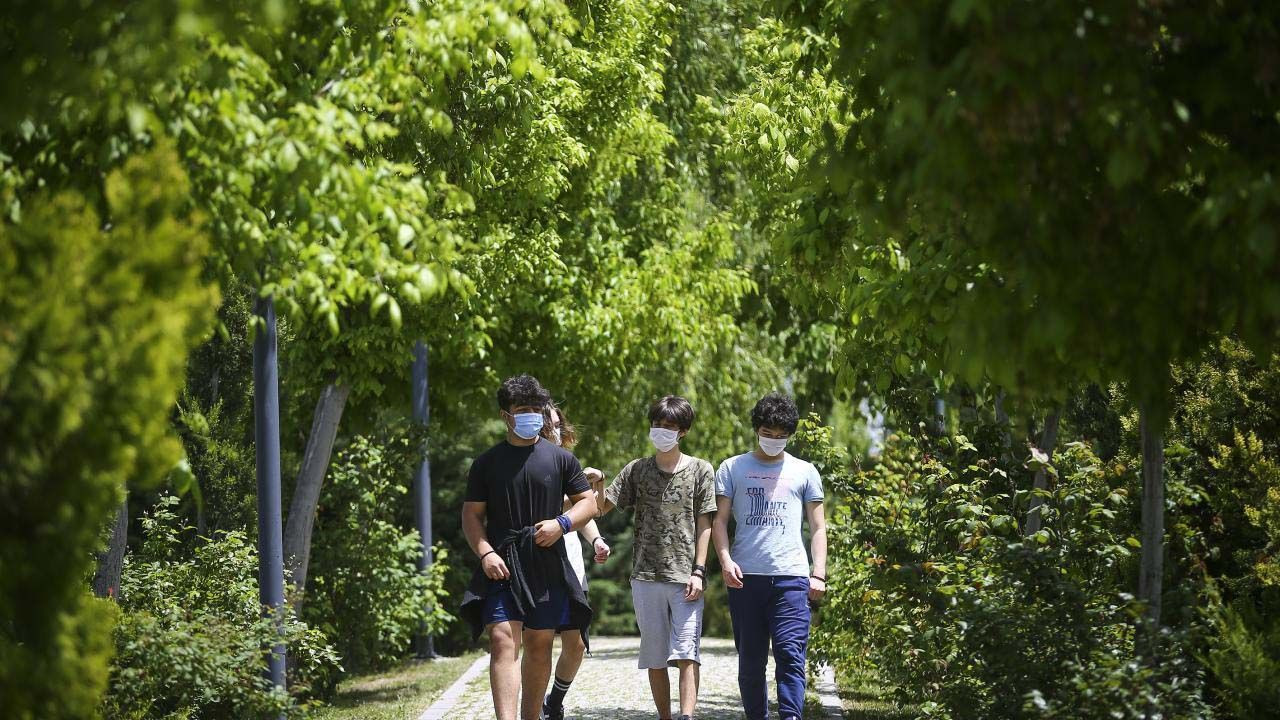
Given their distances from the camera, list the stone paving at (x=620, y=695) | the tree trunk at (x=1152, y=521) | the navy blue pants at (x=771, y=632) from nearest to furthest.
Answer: the tree trunk at (x=1152, y=521) → the navy blue pants at (x=771, y=632) → the stone paving at (x=620, y=695)

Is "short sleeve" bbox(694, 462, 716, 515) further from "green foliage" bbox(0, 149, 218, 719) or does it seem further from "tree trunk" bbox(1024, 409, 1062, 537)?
"green foliage" bbox(0, 149, 218, 719)

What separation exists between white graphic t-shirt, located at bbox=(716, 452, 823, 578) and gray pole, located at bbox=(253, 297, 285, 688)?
8.27ft

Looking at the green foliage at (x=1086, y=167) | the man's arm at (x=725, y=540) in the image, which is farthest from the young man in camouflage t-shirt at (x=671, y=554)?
the green foliage at (x=1086, y=167)

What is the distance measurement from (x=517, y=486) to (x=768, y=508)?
1.36m

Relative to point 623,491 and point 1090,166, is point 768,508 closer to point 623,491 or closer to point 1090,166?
point 623,491

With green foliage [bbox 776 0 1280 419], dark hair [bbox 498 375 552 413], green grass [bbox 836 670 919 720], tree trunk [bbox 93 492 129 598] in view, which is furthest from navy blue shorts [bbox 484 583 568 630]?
green foliage [bbox 776 0 1280 419]

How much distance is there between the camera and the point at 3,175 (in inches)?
180

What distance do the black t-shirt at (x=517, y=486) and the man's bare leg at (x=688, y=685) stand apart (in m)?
1.13

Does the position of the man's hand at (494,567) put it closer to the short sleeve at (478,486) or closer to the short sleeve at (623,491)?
the short sleeve at (478,486)

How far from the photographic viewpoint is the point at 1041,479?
817 centimetres

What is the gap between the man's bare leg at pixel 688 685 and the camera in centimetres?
791

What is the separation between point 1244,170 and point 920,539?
16.9ft

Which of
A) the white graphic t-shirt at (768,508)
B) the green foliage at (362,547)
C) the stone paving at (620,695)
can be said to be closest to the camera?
the white graphic t-shirt at (768,508)

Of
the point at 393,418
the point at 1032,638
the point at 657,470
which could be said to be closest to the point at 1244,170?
the point at 1032,638
